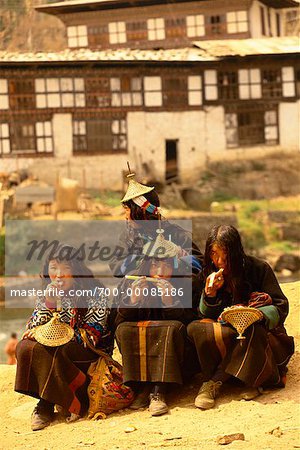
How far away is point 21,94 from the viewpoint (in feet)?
78.2

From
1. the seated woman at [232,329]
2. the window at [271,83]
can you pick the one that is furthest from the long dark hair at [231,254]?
the window at [271,83]

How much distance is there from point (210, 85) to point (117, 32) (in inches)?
118

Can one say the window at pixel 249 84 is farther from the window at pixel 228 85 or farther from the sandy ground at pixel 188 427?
the sandy ground at pixel 188 427

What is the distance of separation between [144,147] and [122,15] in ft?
10.7

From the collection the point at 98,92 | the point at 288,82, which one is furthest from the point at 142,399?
the point at 288,82

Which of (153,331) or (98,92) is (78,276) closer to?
(153,331)

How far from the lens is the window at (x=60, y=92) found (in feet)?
77.8

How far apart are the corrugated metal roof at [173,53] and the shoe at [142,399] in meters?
18.4

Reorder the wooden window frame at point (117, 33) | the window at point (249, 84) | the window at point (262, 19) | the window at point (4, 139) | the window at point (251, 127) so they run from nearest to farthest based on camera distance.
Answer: the wooden window frame at point (117, 33)
the window at point (4, 139)
the window at point (262, 19)
the window at point (249, 84)
the window at point (251, 127)

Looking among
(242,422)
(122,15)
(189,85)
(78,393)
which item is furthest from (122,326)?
(189,85)

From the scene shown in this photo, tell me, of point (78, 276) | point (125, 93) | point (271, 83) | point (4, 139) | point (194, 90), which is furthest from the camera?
point (271, 83)

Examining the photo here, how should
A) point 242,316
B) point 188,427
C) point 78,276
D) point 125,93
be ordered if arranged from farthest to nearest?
point 125,93
point 78,276
point 242,316
point 188,427

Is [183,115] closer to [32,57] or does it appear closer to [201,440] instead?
[32,57]

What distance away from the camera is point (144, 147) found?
24297 mm
